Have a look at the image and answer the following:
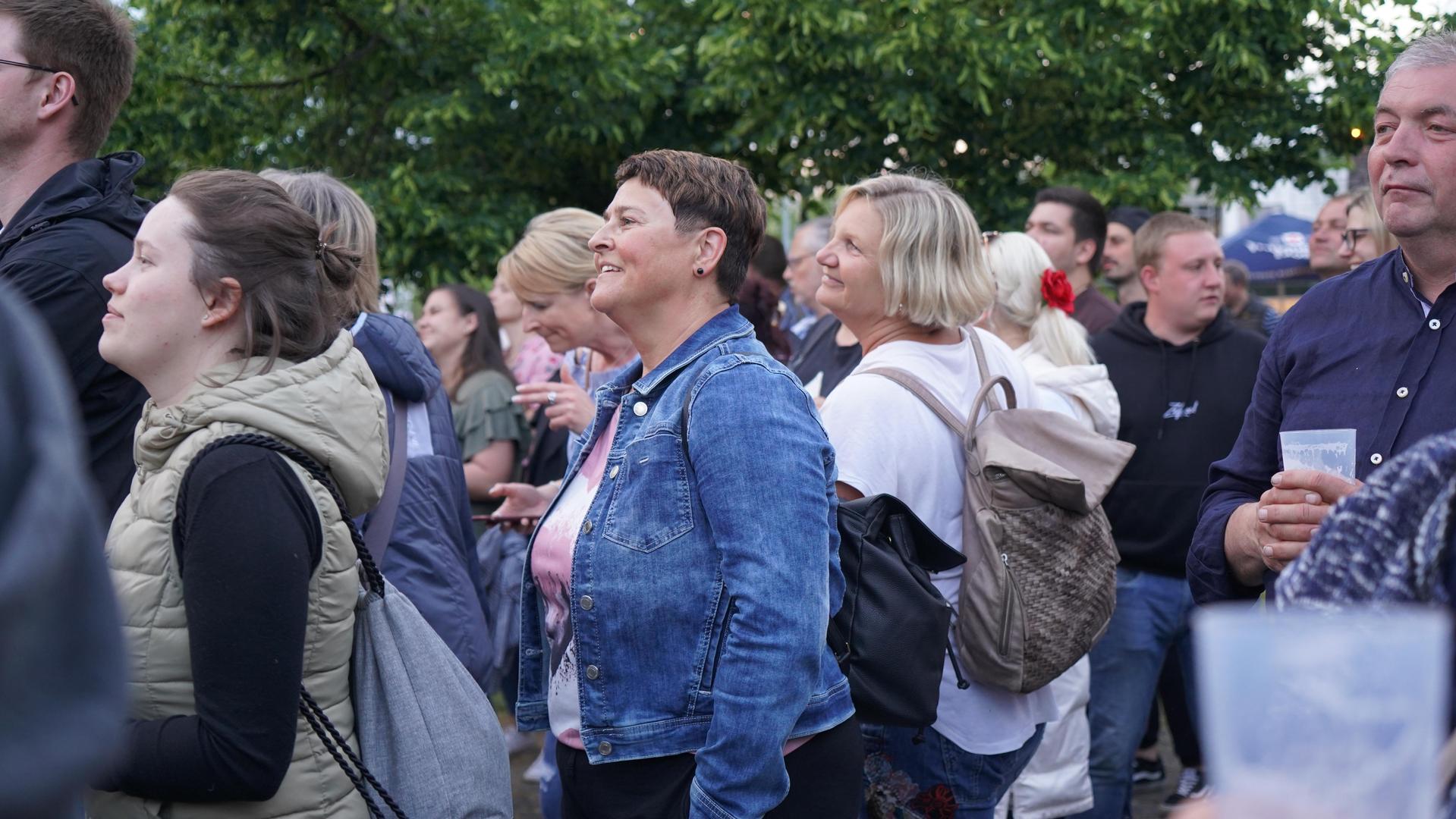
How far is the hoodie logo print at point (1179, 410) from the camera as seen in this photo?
5.04m

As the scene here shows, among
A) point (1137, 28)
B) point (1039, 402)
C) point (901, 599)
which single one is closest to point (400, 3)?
point (1137, 28)

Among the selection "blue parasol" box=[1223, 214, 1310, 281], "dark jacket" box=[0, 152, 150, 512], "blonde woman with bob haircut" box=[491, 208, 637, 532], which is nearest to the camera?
"dark jacket" box=[0, 152, 150, 512]

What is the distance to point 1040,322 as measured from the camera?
4.81m

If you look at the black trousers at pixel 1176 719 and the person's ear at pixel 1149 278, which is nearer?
the person's ear at pixel 1149 278

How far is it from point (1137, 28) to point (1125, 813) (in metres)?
4.90

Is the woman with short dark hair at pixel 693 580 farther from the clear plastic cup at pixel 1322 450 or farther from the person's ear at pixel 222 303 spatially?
the clear plastic cup at pixel 1322 450

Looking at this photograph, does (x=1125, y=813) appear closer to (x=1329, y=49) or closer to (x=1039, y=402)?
(x=1039, y=402)

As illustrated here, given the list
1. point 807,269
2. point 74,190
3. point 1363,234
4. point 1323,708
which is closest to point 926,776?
point 74,190

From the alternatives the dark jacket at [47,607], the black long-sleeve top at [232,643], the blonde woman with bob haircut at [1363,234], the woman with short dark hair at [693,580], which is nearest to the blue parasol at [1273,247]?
the blonde woman with bob haircut at [1363,234]

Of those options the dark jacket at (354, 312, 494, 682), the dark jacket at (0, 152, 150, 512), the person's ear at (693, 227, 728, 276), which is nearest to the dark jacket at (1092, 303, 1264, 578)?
the dark jacket at (354, 312, 494, 682)

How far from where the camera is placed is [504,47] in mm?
8047

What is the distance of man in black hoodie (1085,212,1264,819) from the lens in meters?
4.73

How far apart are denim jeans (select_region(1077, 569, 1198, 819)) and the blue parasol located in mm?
13406

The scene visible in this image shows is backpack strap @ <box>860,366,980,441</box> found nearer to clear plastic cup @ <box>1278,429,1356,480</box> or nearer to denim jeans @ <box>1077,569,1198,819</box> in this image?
clear plastic cup @ <box>1278,429,1356,480</box>
